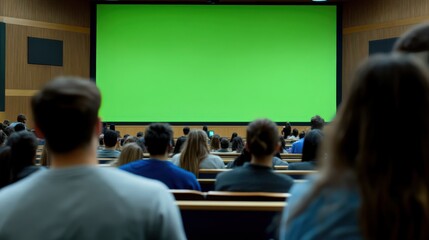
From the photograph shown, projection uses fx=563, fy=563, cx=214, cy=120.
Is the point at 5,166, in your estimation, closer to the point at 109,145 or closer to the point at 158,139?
the point at 158,139

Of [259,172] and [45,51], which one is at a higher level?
[45,51]

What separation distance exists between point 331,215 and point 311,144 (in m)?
3.86

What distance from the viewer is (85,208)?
148cm

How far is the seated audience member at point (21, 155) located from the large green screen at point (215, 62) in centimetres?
1270

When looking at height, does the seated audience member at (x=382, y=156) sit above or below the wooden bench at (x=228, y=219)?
above

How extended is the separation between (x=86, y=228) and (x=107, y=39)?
586 inches

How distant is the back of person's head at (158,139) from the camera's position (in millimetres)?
4133

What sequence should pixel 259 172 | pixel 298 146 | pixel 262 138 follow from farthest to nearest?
pixel 298 146 → pixel 262 138 → pixel 259 172

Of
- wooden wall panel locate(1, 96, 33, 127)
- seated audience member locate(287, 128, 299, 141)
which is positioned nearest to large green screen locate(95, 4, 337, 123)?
wooden wall panel locate(1, 96, 33, 127)

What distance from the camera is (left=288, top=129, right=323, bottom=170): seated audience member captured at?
4.90m

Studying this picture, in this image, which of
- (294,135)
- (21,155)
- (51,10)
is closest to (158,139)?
(21,155)

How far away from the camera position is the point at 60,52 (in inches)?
597

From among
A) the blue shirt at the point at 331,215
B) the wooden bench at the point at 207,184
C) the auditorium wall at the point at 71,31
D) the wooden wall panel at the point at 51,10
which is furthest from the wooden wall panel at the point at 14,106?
the blue shirt at the point at 331,215

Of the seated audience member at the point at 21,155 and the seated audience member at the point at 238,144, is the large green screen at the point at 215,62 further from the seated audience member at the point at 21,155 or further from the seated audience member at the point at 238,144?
the seated audience member at the point at 21,155
